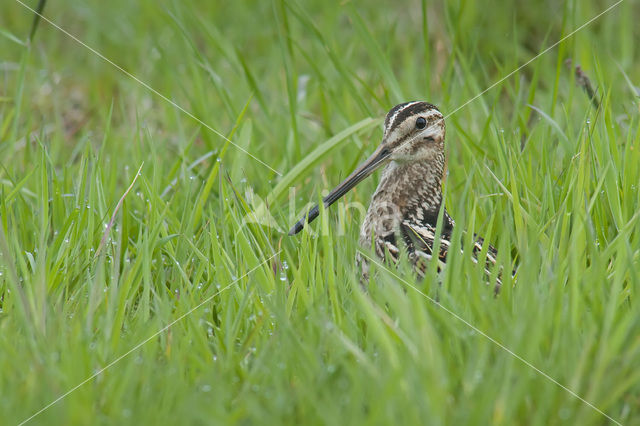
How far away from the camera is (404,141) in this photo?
315cm

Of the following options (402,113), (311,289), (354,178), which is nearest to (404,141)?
(402,113)

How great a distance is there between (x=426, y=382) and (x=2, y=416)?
93 cm

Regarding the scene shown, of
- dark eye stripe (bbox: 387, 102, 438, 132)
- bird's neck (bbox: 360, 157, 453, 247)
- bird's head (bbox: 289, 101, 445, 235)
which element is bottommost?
bird's neck (bbox: 360, 157, 453, 247)

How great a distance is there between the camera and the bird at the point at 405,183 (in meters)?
3.03

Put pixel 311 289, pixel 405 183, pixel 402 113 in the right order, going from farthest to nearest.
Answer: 1. pixel 405 183
2. pixel 402 113
3. pixel 311 289

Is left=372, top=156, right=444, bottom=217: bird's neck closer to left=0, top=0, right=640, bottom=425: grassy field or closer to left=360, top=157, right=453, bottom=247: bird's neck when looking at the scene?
left=360, top=157, right=453, bottom=247: bird's neck

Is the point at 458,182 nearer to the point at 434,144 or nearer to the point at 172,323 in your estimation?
the point at 434,144

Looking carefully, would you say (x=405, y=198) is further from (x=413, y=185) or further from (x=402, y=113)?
(x=402, y=113)

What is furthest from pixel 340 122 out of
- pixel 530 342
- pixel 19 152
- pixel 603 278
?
pixel 530 342

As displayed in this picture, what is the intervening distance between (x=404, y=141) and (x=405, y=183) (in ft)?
0.53

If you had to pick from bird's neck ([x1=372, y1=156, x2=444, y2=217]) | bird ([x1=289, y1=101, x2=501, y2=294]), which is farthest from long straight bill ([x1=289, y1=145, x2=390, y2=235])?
bird's neck ([x1=372, y1=156, x2=444, y2=217])

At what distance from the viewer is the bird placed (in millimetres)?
3027

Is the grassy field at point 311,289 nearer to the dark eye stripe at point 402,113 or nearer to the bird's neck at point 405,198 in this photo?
the bird's neck at point 405,198

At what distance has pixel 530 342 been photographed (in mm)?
1998
